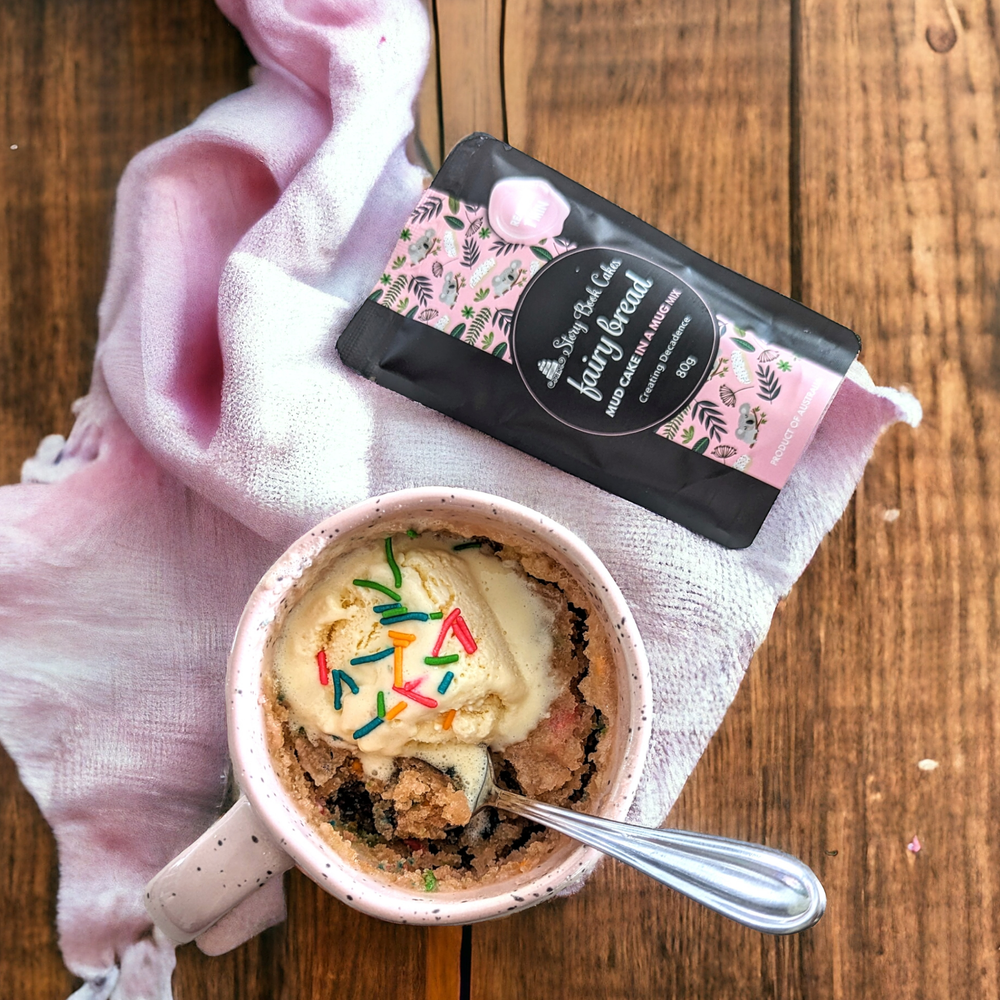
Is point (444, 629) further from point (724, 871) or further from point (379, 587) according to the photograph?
point (724, 871)

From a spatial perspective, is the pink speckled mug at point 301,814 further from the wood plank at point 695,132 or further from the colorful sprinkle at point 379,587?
the wood plank at point 695,132

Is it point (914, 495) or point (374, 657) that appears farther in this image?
point (914, 495)

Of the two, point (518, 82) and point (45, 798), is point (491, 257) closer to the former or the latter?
point (518, 82)

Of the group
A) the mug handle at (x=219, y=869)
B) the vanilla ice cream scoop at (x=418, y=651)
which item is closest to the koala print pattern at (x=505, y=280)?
the vanilla ice cream scoop at (x=418, y=651)

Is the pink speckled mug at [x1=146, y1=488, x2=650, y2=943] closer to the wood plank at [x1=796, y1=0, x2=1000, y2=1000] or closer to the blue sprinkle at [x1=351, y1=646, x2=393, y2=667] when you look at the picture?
the blue sprinkle at [x1=351, y1=646, x2=393, y2=667]

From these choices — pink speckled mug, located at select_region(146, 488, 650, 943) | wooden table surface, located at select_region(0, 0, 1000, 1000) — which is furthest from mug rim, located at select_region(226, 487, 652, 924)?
wooden table surface, located at select_region(0, 0, 1000, 1000)

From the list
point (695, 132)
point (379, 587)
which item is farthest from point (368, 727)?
point (695, 132)
